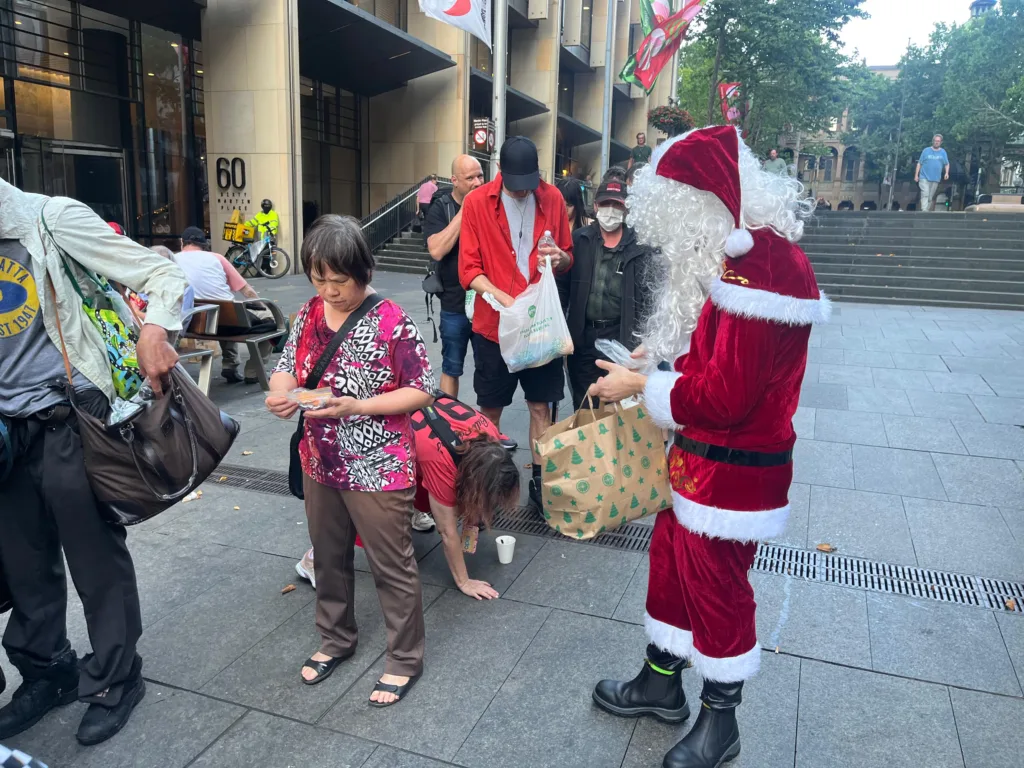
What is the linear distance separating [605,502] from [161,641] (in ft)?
6.29

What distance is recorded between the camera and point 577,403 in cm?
483

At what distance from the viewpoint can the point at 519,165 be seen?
414cm

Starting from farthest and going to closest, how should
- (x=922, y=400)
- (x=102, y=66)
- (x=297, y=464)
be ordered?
1. (x=102, y=66)
2. (x=922, y=400)
3. (x=297, y=464)

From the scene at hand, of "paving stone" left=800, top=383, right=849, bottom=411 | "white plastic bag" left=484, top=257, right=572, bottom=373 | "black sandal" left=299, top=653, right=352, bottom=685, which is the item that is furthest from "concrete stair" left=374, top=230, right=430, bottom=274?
"black sandal" left=299, top=653, right=352, bottom=685

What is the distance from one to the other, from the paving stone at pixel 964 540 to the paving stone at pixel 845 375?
3.40 m

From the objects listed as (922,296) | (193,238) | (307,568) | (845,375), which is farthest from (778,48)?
(307,568)

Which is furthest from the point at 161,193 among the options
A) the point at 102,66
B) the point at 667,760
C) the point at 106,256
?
the point at 667,760

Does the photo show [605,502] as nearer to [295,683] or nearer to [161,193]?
[295,683]

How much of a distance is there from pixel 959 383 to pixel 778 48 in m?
24.2

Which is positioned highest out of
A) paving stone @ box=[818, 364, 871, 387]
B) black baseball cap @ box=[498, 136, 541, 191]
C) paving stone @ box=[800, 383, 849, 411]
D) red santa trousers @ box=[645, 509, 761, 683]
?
black baseball cap @ box=[498, 136, 541, 191]

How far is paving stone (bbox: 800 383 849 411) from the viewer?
6.95m

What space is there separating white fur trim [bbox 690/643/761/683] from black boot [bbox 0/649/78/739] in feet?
6.99

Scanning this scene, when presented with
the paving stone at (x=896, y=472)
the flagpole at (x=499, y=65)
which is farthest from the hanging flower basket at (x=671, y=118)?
the paving stone at (x=896, y=472)

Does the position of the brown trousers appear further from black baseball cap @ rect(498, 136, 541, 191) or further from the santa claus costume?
black baseball cap @ rect(498, 136, 541, 191)
